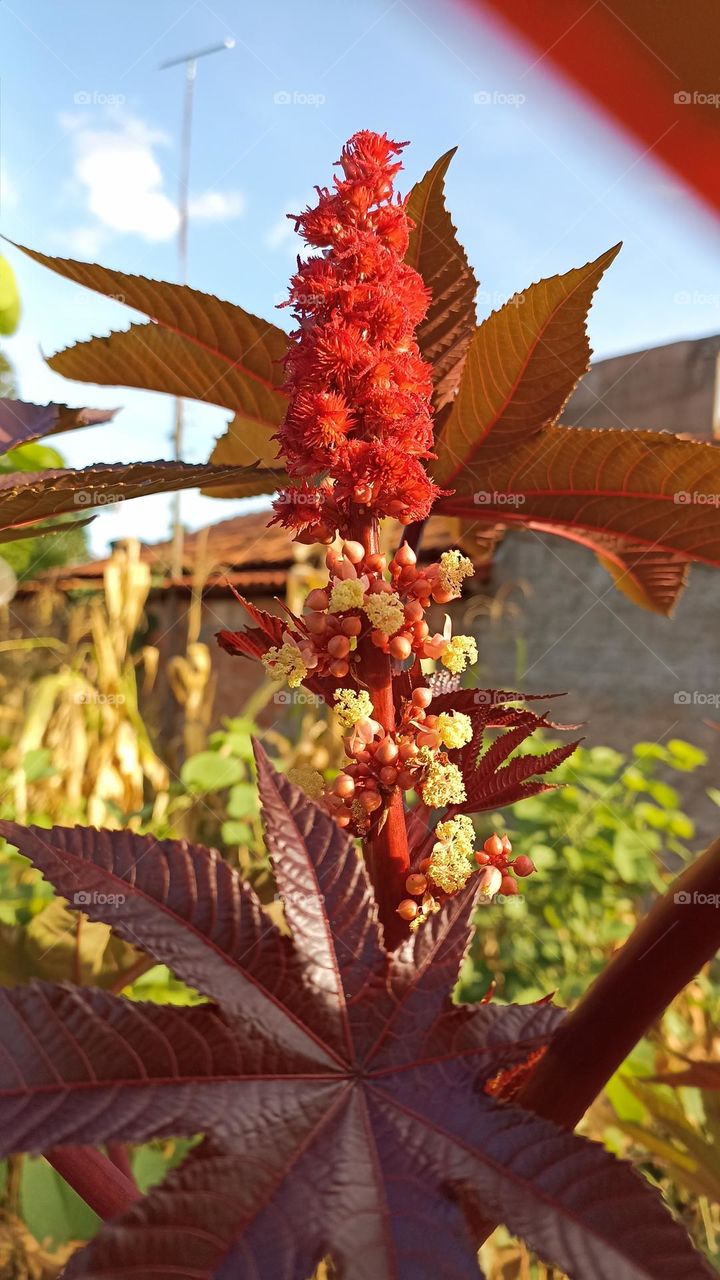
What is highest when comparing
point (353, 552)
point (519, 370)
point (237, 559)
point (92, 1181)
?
point (237, 559)

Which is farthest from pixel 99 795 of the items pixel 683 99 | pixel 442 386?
pixel 683 99

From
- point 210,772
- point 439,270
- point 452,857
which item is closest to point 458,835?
point 452,857

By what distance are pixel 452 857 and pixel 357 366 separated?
19 cm

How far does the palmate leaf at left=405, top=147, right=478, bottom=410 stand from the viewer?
1.39 ft

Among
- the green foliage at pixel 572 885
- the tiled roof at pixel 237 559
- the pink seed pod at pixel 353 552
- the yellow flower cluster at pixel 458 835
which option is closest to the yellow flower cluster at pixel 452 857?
the yellow flower cluster at pixel 458 835

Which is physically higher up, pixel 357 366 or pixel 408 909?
pixel 357 366

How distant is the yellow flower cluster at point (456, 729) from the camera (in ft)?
1.13

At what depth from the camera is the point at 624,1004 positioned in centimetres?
30

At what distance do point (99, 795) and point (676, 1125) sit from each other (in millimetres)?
1309

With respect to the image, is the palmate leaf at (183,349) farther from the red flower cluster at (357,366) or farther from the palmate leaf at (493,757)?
the palmate leaf at (493,757)

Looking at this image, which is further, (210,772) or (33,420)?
(210,772)

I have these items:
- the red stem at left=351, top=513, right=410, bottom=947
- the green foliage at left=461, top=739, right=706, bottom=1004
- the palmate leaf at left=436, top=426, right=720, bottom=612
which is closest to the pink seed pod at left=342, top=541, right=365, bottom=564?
the red stem at left=351, top=513, right=410, bottom=947

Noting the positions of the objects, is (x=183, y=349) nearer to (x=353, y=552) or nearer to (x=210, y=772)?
(x=353, y=552)

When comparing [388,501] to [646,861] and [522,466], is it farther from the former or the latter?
[646,861]
